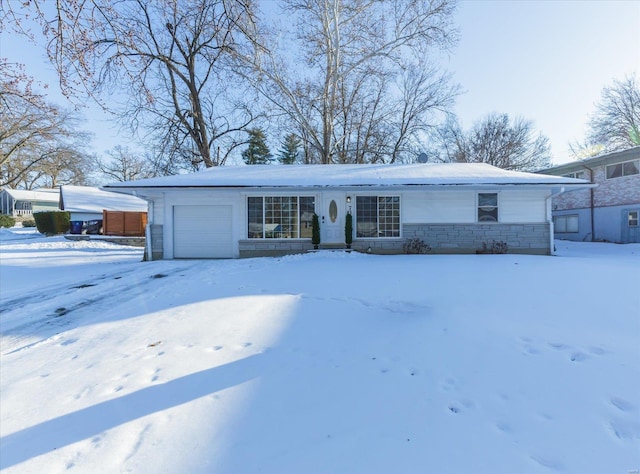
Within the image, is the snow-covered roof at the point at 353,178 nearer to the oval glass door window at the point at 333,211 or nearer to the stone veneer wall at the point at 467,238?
the oval glass door window at the point at 333,211

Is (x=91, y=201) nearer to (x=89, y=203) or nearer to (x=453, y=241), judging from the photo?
(x=89, y=203)

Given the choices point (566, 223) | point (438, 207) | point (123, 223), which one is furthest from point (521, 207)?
point (123, 223)

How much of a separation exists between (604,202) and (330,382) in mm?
22041

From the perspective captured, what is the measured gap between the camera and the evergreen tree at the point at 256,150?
2259 cm

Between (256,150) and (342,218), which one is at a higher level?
(256,150)

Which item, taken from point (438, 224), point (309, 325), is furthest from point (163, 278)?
point (438, 224)

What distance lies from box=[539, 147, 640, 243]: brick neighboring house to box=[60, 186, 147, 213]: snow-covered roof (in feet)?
99.3

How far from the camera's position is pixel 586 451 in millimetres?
1978

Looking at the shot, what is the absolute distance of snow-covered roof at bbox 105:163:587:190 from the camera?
35.7ft

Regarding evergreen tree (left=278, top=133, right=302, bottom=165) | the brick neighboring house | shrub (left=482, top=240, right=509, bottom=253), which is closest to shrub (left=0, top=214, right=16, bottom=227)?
evergreen tree (left=278, top=133, right=302, bottom=165)

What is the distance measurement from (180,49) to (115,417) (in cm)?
2263

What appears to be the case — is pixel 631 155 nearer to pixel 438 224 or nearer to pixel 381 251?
pixel 438 224

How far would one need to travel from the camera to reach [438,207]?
11.8 m

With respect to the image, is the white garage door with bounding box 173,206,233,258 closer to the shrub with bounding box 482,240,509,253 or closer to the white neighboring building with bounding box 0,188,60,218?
the shrub with bounding box 482,240,509,253
